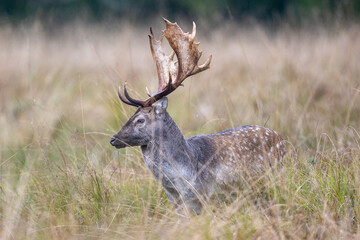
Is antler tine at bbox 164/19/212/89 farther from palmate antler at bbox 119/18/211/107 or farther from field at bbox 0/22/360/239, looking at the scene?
field at bbox 0/22/360/239

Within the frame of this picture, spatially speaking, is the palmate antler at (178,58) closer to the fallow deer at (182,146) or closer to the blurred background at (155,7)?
the fallow deer at (182,146)

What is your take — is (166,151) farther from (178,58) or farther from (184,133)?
(184,133)

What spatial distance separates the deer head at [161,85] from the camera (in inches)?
164

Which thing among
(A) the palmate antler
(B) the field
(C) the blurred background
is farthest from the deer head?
(C) the blurred background

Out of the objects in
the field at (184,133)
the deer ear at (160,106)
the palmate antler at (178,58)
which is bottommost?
the field at (184,133)

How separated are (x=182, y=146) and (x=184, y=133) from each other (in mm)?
1747

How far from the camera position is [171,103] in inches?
315

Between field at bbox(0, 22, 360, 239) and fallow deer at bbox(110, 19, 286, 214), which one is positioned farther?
fallow deer at bbox(110, 19, 286, 214)

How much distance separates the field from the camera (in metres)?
3.68

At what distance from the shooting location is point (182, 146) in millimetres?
4266

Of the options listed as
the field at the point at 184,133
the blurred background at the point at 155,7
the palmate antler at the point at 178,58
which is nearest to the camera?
the field at the point at 184,133

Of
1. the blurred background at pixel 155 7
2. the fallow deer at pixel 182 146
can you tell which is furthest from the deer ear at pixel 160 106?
the blurred background at pixel 155 7

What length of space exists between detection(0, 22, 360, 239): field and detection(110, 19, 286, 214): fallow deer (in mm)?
193

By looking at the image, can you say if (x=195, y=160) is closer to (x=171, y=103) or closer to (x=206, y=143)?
(x=206, y=143)
